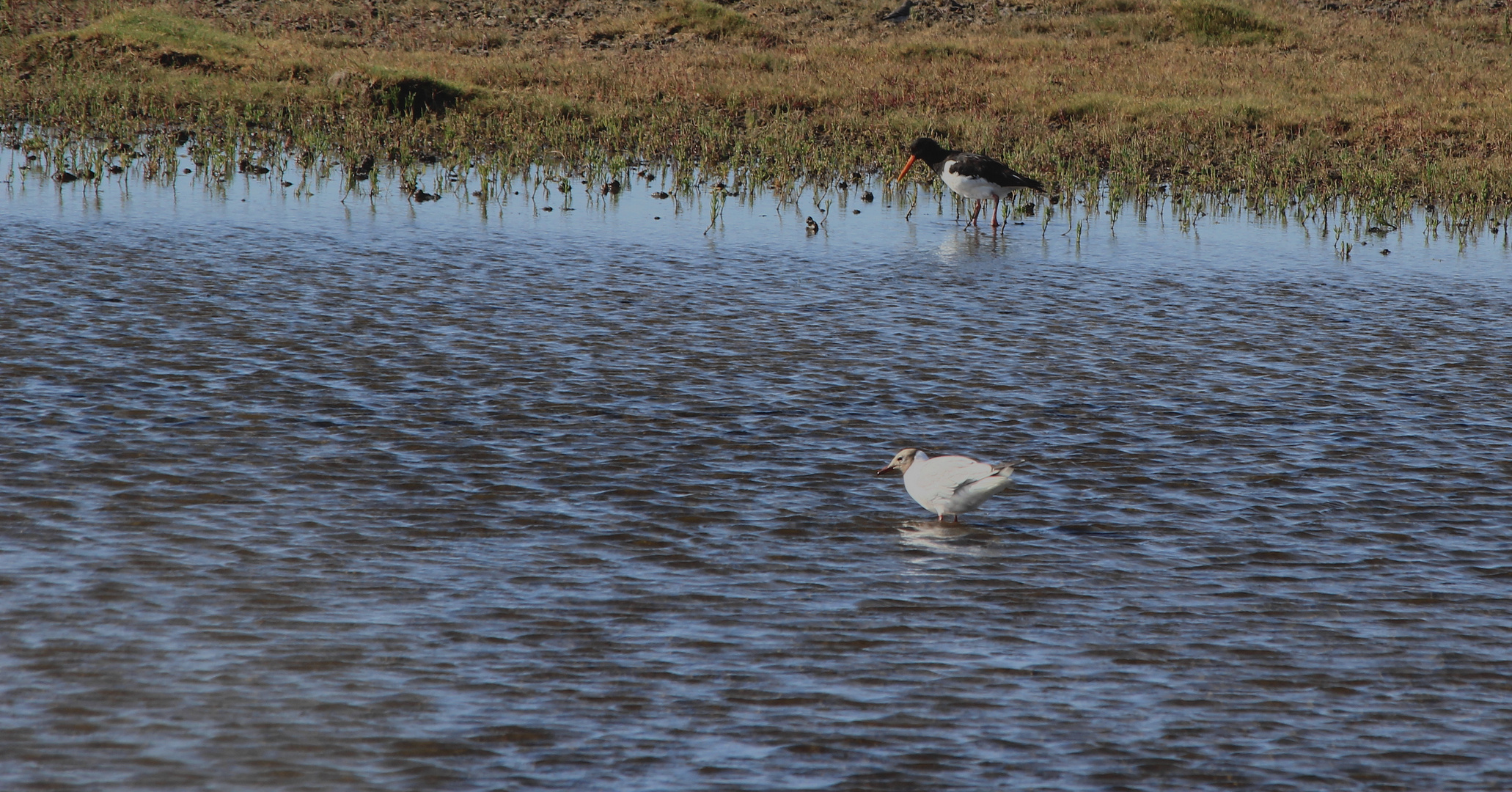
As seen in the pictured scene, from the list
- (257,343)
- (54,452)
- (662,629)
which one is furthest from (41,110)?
(662,629)

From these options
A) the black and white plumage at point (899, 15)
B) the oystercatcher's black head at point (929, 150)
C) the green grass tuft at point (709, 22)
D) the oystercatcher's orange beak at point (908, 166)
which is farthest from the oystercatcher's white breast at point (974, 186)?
the black and white plumage at point (899, 15)

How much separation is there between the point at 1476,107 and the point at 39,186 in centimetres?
2188

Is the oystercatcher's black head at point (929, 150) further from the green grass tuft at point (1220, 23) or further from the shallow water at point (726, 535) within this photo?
the green grass tuft at point (1220, 23)

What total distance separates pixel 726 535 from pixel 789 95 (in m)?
20.4

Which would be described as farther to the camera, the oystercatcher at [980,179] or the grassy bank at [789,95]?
the grassy bank at [789,95]

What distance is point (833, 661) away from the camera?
5934 mm

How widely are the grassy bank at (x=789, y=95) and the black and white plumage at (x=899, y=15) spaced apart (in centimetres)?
265

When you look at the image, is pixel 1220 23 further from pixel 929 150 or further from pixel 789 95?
pixel 929 150

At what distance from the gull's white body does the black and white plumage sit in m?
33.1

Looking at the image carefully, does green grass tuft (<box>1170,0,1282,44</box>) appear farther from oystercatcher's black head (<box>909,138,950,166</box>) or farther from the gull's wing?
the gull's wing

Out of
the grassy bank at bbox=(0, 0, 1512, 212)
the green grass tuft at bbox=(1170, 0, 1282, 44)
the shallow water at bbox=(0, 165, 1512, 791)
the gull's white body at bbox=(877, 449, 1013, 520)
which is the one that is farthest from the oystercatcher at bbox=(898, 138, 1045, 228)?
the green grass tuft at bbox=(1170, 0, 1282, 44)

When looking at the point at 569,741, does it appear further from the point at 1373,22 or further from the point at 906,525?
the point at 1373,22

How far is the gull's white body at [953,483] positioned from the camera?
7473 millimetres

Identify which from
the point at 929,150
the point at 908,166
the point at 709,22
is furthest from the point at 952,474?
the point at 709,22
